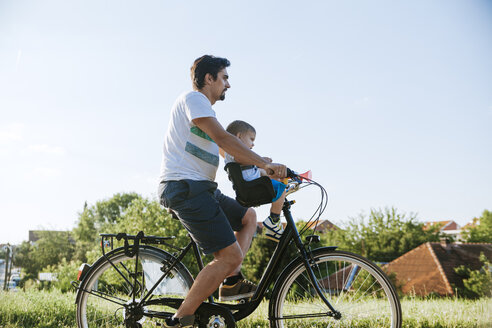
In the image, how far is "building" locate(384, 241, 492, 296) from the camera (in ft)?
101

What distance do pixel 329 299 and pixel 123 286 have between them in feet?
5.35

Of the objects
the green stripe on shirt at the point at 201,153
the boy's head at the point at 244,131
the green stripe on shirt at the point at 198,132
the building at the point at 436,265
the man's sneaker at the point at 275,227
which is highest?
the boy's head at the point at 244,131

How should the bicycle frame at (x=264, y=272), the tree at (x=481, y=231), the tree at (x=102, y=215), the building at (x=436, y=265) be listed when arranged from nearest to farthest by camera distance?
the bicycle frame at (x=264, y=272) < the building at (x=436, y=265) < the tree at (x=102, y=215) < the tree at (x=481, y=231)

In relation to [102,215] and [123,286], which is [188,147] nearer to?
[123,286]

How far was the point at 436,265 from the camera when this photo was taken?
32719 millimetres

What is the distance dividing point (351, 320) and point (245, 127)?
67.4 inches

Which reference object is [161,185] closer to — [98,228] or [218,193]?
[218,193]

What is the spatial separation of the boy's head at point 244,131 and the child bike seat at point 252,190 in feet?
2.14

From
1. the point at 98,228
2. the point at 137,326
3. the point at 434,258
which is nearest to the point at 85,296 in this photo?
the point at 137,326

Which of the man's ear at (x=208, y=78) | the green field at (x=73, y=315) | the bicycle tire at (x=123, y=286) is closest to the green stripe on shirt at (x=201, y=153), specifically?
the man's ear at (x=208, y=78)

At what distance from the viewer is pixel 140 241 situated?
128 inches

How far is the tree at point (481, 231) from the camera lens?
211 feet

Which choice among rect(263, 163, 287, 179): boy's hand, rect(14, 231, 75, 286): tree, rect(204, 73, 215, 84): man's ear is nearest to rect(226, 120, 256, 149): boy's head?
rect(204, 73, 215, 84): man's ear

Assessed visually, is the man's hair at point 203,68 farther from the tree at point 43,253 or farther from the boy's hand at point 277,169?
the tree at point 43,253
